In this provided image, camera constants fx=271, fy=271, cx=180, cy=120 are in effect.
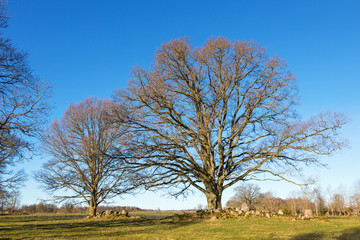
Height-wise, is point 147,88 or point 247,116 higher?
point 147,88

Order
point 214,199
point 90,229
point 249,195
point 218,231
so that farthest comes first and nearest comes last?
point 249,195 < point 214,199 < point 90,229 < point 218,231

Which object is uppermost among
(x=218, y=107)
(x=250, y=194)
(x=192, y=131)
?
(x=218, y=107)

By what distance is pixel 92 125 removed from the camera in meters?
25.0

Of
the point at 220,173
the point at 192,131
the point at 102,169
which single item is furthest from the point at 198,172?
the point at 102,169

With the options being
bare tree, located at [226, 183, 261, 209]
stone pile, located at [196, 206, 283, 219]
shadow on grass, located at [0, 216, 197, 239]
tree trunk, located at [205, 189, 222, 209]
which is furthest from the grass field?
bare tree, located at [226, 183, 261, 209]

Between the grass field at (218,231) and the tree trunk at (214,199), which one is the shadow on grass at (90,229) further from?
the tree trunk at (214,199)

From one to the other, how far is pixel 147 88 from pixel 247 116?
671cm

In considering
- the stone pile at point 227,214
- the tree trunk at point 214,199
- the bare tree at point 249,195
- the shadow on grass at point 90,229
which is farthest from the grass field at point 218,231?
the bare tree at point 249,195

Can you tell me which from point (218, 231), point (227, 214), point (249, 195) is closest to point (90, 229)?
point (218, 231)

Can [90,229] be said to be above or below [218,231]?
below

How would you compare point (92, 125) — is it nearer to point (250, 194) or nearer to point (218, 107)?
point (218, 107)

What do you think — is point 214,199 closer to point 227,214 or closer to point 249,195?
point 227,214

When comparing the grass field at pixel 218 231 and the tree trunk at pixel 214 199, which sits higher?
the tree trunk at pixel 214 199

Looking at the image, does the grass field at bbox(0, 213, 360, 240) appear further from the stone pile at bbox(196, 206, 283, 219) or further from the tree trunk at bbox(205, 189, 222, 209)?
the tree trunk at bbox(205, 189, 222, 209)
